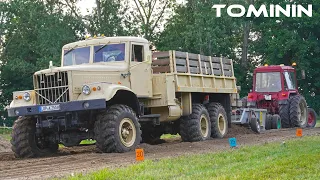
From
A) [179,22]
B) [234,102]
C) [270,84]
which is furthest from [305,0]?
[234,102]

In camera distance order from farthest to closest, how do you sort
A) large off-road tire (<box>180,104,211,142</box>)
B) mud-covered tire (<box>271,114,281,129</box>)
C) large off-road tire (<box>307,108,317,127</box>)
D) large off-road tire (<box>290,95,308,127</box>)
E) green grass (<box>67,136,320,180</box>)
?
large off-road tire (<box>307,108,317,127</box>)
large off-road tire (<box>290,95,308,127</box>)
mud-covered tire (<box>271,114,281,129</box>)
large off-road tire (<box>180,104,211,142</box>)
green grass (<box>67,136,320,180</box>)

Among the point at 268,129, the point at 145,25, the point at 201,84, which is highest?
the point at 145,25

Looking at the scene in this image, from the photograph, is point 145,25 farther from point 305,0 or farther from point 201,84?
point 201,84

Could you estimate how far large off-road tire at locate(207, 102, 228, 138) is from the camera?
19.5 m

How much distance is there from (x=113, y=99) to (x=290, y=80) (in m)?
12.7

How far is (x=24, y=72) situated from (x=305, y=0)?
19381 millimetres

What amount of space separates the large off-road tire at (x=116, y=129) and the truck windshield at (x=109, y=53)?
1.61 m

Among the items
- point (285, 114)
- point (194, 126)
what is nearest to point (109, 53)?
point (194, 126)

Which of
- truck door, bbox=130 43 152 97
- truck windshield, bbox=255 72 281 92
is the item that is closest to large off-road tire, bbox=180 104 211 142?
truck door, bbox=130 43 152 97

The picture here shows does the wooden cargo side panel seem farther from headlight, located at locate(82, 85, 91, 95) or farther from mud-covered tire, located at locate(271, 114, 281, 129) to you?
mud-covered tire, located at locate(271, 114, 281, 129)

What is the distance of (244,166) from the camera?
34.0 ft

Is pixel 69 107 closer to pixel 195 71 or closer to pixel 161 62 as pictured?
pixel 161 62

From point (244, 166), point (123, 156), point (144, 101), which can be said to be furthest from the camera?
point (144, 101)

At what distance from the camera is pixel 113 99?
15219 millimetres
